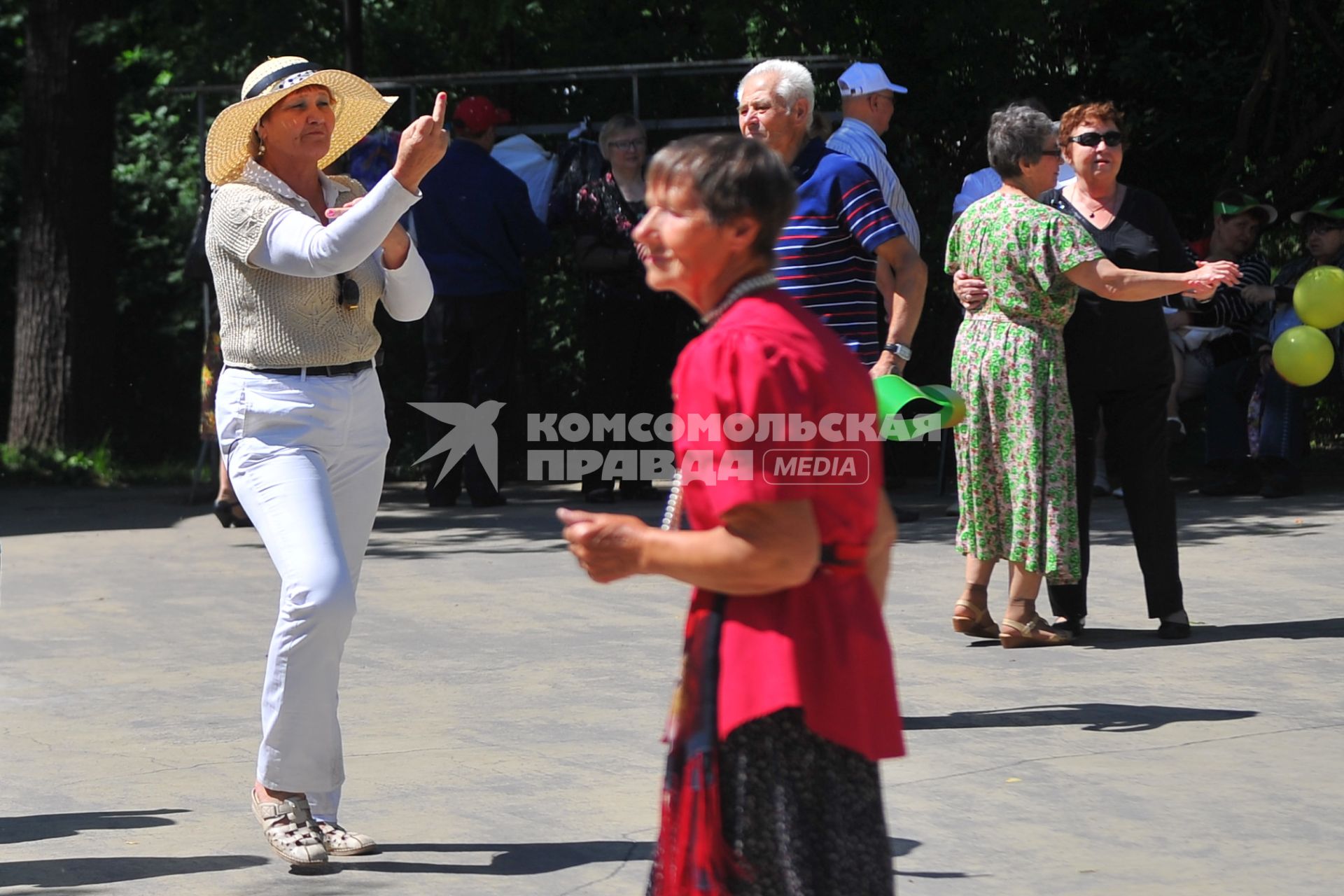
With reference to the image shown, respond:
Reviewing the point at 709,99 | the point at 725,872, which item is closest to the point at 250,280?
the point at 725,872

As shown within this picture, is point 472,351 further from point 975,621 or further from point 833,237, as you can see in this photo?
point 833,237

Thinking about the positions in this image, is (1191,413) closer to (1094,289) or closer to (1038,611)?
(1038,611)

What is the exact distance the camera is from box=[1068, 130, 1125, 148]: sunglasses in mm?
7504

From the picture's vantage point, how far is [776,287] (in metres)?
3.03

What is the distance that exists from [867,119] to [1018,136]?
1254 millimetres

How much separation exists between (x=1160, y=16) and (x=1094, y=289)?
7.95 m

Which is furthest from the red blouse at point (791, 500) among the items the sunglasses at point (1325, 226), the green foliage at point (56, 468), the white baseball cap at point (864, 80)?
the green foliage at point (56, 468)

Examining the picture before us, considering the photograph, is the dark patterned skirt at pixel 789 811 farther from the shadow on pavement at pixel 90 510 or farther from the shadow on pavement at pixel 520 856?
the shadow on pavement at pixel 90 510

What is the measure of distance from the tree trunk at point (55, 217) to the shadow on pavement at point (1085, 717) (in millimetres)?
10333

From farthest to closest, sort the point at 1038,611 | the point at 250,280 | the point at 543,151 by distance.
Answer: the point at 543,151
the point at 1038,611
the point at 250,280

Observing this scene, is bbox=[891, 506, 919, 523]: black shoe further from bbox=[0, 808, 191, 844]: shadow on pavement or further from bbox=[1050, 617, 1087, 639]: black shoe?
bbox=[0, 808, 191, 844]: shadow on pavement

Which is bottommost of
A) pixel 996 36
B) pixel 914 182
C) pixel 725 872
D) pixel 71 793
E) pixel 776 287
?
pixel 71 793

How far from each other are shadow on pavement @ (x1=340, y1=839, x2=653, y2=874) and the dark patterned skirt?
187 centimetres

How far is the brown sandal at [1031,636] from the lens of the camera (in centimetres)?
739
